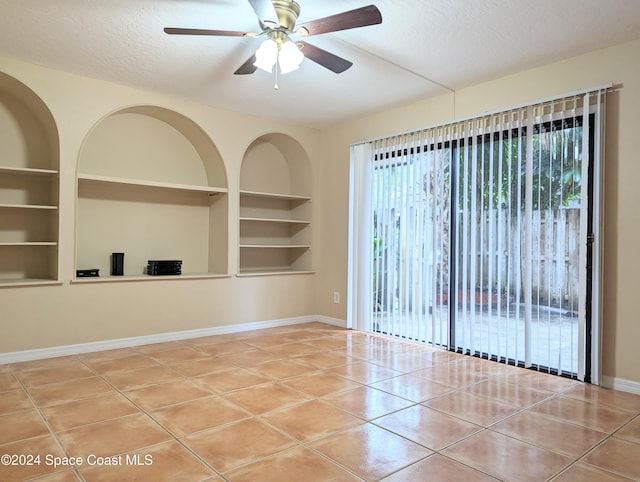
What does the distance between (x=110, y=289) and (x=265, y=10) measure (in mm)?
2964

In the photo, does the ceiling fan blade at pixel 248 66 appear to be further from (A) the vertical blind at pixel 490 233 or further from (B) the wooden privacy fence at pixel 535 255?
(B) the wooden privacy fence at pixel 535 255

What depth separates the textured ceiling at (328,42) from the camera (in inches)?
107

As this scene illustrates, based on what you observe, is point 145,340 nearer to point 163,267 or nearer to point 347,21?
point 163,267

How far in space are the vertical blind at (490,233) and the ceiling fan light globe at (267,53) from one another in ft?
6.92

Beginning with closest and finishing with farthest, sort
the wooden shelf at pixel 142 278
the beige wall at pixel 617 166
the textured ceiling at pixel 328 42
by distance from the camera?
the textured ceiling at pixel 328 42 → the beige wall at pixel 617 166 → the wooden shelf at pixel 142 278

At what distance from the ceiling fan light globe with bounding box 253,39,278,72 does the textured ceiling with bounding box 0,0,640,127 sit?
32 centimetres

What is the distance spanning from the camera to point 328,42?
3.19 m

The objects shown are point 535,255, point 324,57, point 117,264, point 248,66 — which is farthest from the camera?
point 117,264

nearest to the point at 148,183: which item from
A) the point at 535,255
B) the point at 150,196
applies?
the point at 150,196

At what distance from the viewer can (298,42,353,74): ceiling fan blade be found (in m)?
2.77

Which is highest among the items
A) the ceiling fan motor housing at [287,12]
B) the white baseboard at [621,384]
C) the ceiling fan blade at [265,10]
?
the ceiling fan motor housing at [287,12]

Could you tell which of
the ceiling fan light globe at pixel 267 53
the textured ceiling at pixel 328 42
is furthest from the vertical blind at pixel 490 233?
the ceiling fan light globe at pixel 267 53

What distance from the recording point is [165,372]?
339 cm

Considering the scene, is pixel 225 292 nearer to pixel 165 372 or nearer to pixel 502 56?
pixel 165 372
